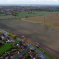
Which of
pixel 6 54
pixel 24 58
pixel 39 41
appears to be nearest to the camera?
pixel 24 58

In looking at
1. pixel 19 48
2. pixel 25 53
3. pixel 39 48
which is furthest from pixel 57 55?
pixel 19 48

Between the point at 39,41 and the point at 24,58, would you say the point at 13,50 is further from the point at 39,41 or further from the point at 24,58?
the point at 39,41

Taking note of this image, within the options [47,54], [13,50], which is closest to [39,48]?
[47,54]

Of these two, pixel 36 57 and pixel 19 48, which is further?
pixel 19 48

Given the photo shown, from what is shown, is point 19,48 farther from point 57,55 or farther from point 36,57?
point 57,55

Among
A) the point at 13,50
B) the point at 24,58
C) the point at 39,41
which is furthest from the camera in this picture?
the point at 39,41

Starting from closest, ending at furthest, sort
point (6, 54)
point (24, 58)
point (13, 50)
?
point (24, 58)
point (6, 54)
point (13, 50)

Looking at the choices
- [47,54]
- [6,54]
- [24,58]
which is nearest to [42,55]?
[47,54]

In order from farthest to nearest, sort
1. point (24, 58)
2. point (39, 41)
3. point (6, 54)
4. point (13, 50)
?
point (39, 41)
point (13, 50)
point (6, 54)
point (24, 58)
